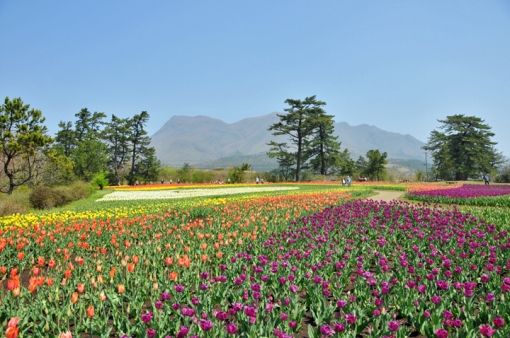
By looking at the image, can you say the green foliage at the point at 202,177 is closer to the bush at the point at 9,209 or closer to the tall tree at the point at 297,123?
the tall tree at the point at 297,123

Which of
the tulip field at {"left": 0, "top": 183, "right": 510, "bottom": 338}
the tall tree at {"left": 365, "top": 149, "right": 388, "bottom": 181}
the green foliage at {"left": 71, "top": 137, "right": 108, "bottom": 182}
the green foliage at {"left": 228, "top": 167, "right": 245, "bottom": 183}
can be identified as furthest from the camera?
the tall tree at {"left": 365, "top": 149, "right": 388, "bottom": 181}

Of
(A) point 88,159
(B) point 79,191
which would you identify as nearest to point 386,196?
(B) point 79,191

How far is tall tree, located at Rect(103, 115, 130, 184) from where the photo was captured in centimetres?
5150

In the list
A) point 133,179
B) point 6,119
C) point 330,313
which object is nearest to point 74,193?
point 6,119

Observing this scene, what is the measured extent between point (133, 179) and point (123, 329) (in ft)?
162

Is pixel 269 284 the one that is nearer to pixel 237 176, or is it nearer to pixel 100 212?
pixel 100 212

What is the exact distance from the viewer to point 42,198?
16.2 metres

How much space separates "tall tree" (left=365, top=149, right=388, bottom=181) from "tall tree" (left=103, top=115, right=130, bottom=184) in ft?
131

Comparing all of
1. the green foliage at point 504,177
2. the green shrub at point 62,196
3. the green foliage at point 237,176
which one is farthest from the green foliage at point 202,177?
the green foliage at point 504,177

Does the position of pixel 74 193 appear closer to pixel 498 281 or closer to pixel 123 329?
pixel 123 329

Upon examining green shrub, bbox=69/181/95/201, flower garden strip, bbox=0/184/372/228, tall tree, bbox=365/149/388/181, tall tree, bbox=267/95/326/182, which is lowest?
flower garden strip, bbox=0/184/372/228

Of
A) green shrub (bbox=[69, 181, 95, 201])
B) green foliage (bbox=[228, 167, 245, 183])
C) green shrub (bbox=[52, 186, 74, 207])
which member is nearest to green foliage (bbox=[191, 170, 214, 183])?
green foliage (bbox=[228, 167, 245, 183])

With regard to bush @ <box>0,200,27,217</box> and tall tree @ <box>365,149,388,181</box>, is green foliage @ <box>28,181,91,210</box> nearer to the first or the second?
bush @ <box>0,200,27,217</box>

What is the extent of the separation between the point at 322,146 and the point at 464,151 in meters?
22.4
